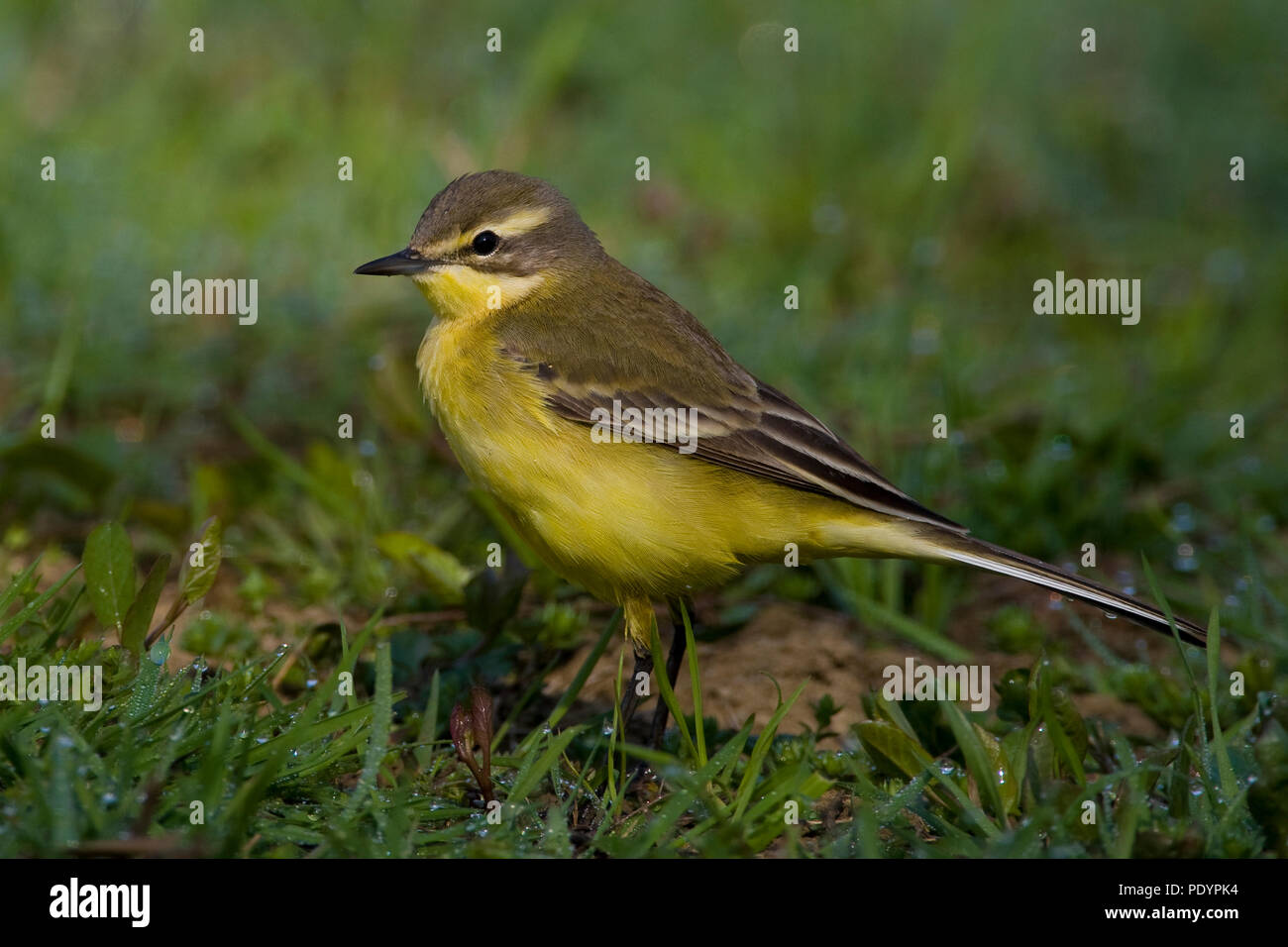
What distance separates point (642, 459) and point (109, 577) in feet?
5.86

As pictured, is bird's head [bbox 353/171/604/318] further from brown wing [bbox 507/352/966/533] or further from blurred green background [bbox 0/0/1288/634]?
blurred green background [bbox 0/0/1288/634]

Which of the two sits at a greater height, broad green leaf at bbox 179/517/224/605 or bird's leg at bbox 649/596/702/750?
broad green leaf at bbox 179/517/224/605

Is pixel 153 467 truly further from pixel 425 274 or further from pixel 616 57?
pixel 616 57

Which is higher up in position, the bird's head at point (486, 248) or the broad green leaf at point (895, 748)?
the bird's head at point (486, 248)

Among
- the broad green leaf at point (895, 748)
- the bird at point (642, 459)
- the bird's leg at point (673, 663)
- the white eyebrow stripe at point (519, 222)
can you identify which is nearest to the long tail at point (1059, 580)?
the bird at point (642, 459)

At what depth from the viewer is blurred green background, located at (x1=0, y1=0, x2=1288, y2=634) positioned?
6492 millimetres

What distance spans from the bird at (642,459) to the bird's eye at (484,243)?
5cm

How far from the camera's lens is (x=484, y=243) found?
219 inches

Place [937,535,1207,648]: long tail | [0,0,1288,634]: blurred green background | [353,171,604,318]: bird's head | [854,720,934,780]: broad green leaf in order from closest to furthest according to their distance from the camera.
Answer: [854,720,934,780]: broad green leaf < [937,535,1207,648]: long tail < [353,171,604,318]: bird's head < [0,0,1288,634]: blurred green background

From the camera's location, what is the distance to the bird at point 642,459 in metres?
4.80

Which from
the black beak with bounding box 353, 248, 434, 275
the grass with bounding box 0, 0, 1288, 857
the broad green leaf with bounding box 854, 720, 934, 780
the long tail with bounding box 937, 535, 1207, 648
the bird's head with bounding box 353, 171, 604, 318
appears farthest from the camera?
the bird's head with bounding box 353, 171, 604, 318

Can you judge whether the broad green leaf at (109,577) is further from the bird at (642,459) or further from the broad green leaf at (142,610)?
the bird at (642,459)

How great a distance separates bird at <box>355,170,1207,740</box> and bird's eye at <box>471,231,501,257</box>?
0.05m

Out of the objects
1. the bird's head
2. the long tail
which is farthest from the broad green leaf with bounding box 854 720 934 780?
the bird's head
